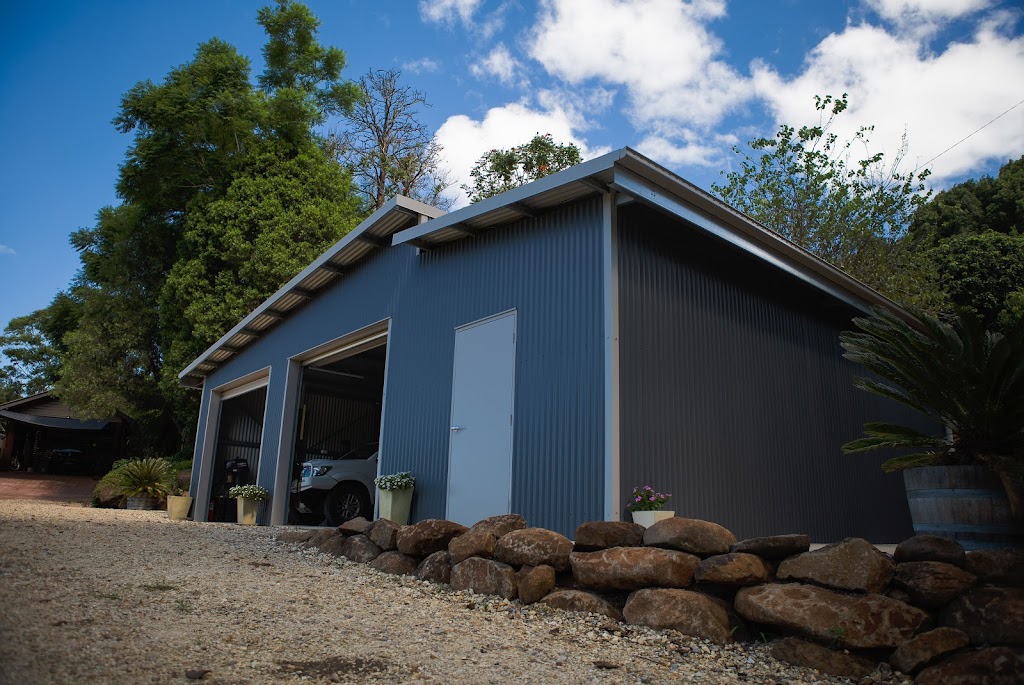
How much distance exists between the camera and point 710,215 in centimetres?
673

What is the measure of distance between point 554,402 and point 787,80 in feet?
50.0

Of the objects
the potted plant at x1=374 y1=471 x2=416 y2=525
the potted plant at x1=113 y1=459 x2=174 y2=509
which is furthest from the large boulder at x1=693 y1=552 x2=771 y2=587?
the potted plant at x1=113 y1=459 x2=174 y2=509

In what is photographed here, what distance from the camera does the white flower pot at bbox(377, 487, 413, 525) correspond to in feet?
25.7

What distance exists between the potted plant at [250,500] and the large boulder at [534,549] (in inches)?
295

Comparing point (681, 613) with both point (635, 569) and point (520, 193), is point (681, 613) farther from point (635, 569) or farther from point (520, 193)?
point (520, 193)

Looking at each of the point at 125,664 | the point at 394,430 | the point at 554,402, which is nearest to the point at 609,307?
the point at 554,402

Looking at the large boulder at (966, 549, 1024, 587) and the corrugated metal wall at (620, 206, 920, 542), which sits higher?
the corrugated metal wall at (620, 206, 920, 542)

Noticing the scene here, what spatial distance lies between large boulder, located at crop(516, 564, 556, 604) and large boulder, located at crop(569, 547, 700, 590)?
0.22m

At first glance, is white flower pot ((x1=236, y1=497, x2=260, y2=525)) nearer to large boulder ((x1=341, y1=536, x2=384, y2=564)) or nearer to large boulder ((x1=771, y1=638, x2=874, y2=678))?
large boulder ((x1=341, y1=536, x2=384, y2=564))

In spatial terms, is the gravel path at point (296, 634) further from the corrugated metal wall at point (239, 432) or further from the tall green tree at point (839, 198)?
the tall green tree at point (839, 198)

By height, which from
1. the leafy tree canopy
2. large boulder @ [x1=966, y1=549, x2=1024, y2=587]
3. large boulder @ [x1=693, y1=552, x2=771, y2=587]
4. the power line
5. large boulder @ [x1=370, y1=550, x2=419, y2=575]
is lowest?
large boulder @ [x1=370, y1=550, x2=419, y2=575]

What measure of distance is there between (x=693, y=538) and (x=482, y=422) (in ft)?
10.1

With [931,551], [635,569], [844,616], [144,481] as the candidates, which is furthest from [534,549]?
[144,481]

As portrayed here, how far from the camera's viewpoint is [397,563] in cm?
629
